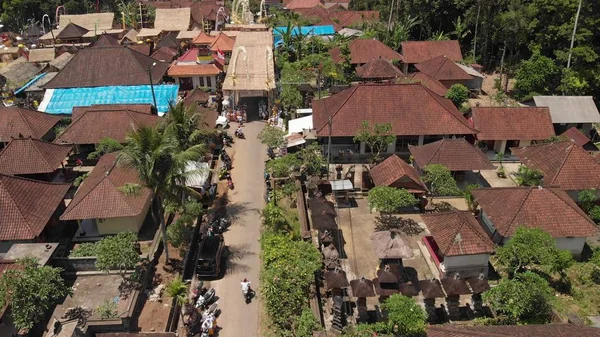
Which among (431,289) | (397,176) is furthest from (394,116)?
(431,289)

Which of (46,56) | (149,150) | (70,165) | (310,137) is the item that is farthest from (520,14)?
(46,56)

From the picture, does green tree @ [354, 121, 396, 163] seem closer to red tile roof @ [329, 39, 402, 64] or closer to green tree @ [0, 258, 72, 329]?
green tree @ [0, 258, 72, 329]

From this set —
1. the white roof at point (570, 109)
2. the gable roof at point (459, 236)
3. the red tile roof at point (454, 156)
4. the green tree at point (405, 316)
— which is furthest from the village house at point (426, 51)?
the green tree at point (405, 316)

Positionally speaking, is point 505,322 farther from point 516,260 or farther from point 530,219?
point 530,219

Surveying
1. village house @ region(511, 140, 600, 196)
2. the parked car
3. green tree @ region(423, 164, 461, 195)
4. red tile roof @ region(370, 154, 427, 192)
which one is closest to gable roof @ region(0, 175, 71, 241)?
the parked car

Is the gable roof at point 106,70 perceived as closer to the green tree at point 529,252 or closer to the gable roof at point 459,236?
the gable roof at point 459,236

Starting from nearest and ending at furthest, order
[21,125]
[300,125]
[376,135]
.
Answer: [376,135], [21,125], [300,125]

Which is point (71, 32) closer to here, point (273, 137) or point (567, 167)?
point (273, 137)
